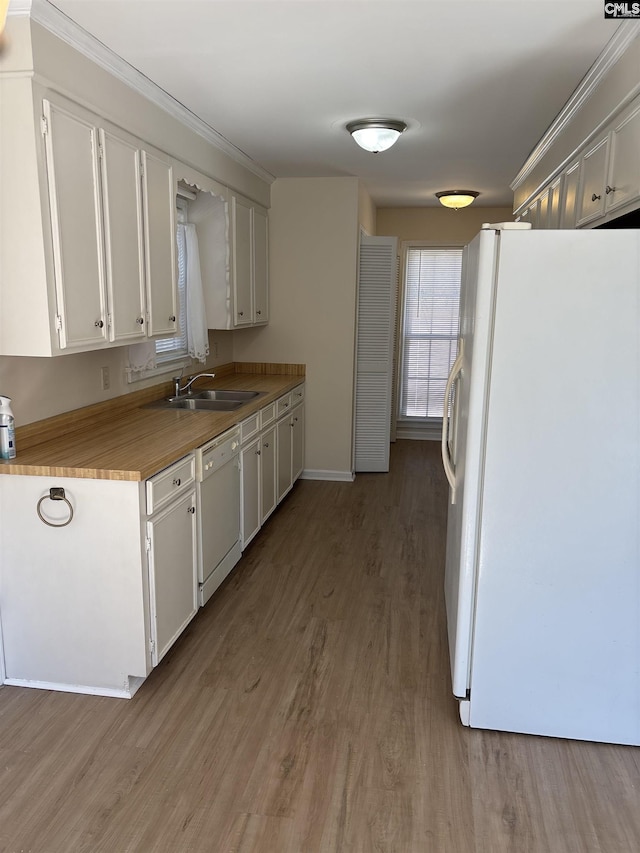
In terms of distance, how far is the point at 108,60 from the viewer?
99.3 inches

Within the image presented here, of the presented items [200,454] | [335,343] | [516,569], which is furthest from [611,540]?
[335,343]

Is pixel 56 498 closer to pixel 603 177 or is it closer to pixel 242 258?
pixel 603 177

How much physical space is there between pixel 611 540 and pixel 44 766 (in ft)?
6.61

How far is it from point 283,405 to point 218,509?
150cm

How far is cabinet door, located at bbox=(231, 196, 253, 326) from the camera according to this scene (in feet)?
14.2

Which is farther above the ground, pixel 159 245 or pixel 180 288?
pixel 159 245

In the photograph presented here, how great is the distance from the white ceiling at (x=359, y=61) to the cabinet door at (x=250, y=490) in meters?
1.80

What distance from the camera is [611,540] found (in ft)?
7.12

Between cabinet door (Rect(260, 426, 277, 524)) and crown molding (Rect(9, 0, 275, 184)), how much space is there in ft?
5.80

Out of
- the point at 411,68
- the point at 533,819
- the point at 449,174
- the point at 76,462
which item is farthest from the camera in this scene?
the point at 449,174

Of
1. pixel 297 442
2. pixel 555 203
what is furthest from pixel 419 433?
pixel 555 203

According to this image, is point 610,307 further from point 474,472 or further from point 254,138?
point 254,138

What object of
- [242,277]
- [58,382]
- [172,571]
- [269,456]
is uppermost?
[242,277]

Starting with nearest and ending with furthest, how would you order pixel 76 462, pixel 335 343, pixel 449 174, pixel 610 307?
pixel 610 307 < pixel 76 462 < pixel 449 174 < pixel 335 343
